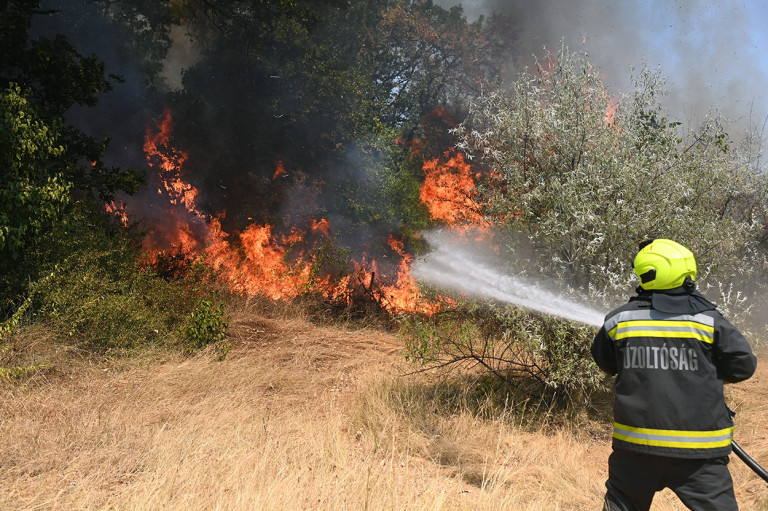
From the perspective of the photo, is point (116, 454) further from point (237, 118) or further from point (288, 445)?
point (237, 118)

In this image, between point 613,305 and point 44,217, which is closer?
point 613,305

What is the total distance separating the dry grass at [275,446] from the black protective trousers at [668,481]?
3.39 feet

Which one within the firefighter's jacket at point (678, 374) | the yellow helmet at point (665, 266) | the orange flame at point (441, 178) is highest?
the orange flame at point (441, 178)

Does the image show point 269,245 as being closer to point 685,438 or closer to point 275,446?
point 275,446

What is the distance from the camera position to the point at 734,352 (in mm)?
2730

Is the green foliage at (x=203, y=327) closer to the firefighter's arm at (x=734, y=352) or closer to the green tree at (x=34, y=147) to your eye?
the green tree at (x=34, y=147)

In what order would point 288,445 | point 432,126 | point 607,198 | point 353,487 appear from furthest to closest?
point 432,126
point 607,198
point 288,445
point 353,487

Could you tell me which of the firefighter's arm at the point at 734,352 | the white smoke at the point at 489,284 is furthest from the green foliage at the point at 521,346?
the firefighter's arm at the point at 734,352

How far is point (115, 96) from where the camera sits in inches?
587

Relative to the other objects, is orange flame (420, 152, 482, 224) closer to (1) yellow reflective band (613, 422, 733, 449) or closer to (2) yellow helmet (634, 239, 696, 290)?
(2) yellow helmet (634, 239, 696, 290)

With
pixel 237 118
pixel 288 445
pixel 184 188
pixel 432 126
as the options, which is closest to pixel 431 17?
pixel 432 126

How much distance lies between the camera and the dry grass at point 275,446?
3801mm

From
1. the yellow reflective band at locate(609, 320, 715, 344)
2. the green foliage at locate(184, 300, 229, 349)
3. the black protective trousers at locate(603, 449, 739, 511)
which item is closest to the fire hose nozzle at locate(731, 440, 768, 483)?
the black protective trousers at locate(603, 449, 739, 511)

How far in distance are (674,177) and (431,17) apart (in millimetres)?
13836
